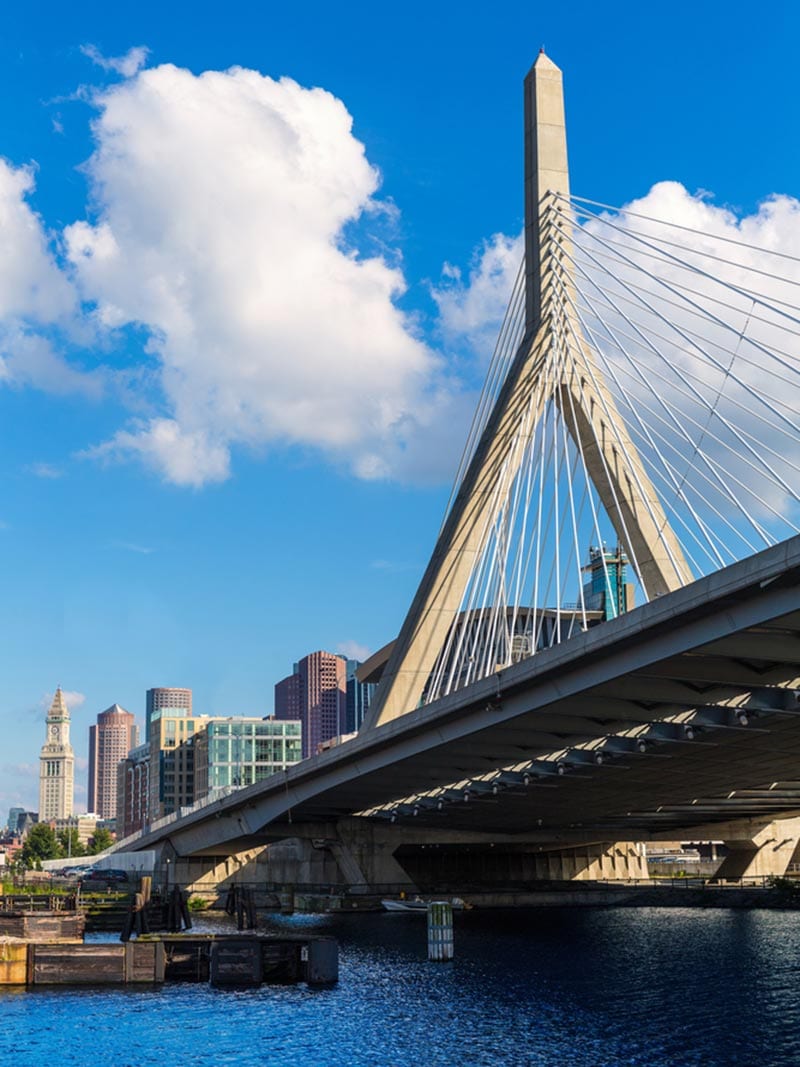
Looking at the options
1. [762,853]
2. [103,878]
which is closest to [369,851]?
[103,878]

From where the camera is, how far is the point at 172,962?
45938 mm

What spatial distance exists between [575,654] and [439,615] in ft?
51.9

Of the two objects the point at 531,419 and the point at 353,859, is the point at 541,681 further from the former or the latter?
the point at 353,859

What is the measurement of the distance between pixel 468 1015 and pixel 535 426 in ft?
78.5

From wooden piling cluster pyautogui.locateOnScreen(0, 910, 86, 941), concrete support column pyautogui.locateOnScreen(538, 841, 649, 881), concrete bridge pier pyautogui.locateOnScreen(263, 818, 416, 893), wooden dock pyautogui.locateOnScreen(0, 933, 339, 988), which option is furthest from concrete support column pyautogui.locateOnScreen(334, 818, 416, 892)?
wooden dock pyautogui.locateOnScreen(0, 933, 339, 988)

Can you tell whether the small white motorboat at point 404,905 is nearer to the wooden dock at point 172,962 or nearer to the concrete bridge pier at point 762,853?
the concrete bridge pier at point 762,853

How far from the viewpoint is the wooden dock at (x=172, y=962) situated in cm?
4416

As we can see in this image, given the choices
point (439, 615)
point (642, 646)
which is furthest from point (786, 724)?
point (439, 615)

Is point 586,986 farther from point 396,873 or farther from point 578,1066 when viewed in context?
point 396,873

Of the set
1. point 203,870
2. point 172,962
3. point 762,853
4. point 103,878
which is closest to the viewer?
point 172,962

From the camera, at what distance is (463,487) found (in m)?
54.6

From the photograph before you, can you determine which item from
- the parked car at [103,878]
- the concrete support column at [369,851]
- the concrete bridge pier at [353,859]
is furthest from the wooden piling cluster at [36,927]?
the parked car at [103,878]

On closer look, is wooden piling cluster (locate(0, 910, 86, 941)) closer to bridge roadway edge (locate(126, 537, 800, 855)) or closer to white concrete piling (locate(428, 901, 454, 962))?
white concrete piling (locate(428, 901, 454, 962))

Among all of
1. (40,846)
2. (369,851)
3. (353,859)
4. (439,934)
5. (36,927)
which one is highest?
(36,927)
